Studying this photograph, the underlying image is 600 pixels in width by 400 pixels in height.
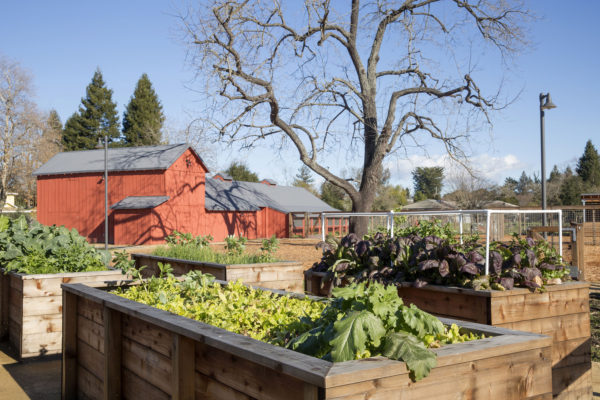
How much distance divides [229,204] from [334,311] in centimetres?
3142

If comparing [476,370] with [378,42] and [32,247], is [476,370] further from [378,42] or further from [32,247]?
[378,42]

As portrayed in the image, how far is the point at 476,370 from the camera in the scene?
247 cm

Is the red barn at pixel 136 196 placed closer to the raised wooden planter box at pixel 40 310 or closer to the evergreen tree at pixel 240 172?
the raised wooden planter box at pixel 40 310

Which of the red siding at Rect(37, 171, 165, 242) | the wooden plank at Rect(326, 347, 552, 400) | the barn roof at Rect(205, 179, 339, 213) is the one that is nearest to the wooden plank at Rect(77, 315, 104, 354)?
the wooden plank at Rect(326, 347, 552, 400)

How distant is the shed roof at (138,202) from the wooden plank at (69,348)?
23.4 metres

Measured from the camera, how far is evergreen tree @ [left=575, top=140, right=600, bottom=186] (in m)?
67.8

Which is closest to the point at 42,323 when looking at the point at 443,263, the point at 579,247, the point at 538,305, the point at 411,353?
the point at 443,263

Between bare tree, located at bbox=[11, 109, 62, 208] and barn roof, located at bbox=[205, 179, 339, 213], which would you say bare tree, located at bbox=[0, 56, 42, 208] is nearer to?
bare tree, located at bbox=[11, 109, 62, 208]

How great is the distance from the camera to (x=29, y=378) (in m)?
5.39

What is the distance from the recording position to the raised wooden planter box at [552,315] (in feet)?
14.7

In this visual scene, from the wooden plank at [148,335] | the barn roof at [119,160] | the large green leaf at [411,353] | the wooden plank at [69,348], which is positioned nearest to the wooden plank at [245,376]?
the wooden plank at [148,335]

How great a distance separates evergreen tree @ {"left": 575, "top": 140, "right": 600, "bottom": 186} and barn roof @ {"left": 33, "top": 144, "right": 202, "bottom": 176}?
192ft

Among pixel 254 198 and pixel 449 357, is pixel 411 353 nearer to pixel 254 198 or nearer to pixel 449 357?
pixel 449 357

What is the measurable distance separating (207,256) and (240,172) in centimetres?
5577
